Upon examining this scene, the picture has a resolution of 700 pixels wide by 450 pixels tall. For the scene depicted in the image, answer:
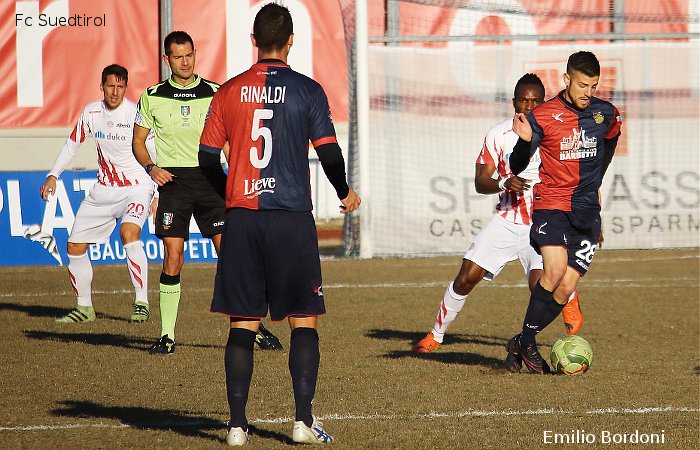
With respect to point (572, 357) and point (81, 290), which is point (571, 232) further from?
point (81, 290)

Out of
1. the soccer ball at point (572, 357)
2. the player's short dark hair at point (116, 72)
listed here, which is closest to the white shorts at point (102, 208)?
the player's short dark hair at point (116, 72)

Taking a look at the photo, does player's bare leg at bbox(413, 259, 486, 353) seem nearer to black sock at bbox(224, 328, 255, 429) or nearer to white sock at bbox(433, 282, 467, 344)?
white sock at bbox(433, 282, 467, 344)

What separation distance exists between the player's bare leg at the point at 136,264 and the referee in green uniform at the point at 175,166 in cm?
205

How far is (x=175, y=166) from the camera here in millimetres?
9414

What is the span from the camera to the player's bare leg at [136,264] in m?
11.4

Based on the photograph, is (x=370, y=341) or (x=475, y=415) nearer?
(x=475, y=415)

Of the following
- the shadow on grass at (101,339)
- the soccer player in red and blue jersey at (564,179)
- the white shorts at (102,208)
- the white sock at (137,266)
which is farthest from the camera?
the white shorts at (102,208)

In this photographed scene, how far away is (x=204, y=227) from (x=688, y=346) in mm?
4009

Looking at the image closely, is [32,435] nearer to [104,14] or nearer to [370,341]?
[370,341]

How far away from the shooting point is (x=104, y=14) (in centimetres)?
2295

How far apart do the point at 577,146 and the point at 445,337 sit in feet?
9.48

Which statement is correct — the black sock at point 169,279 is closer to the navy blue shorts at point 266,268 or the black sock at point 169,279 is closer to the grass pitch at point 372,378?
the grass pitch at point 372,378

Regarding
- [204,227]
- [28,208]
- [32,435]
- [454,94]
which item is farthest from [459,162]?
[32,435]

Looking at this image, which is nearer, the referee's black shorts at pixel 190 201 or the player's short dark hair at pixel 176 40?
the player's short dark hair at pixel 176 40
